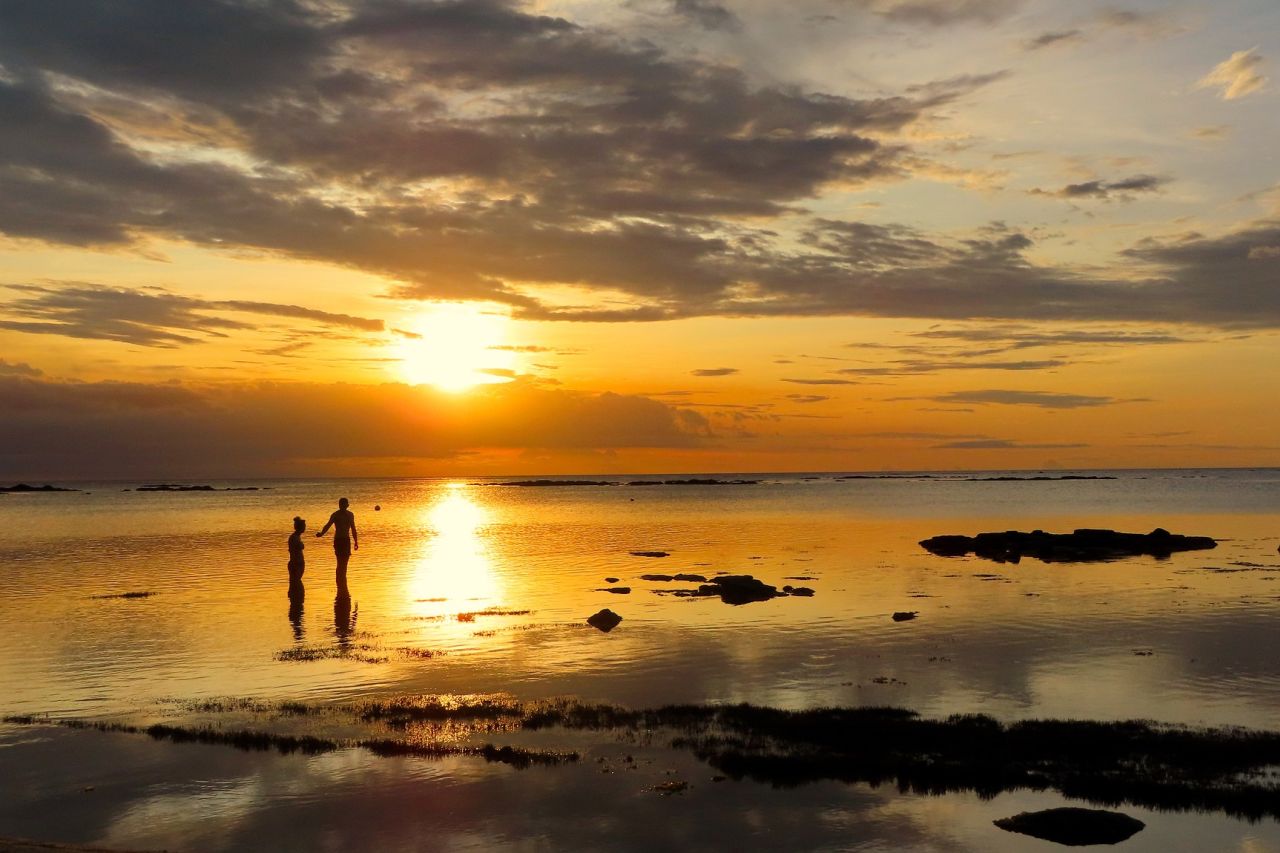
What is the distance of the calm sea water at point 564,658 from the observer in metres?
15.0

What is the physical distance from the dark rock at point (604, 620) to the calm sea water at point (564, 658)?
0.48 meters

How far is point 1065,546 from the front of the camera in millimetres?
66562

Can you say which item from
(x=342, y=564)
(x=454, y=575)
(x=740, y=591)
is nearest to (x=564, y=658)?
(x=740, y=591)

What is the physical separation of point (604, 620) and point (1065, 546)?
140 ft

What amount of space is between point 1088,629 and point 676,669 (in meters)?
15.5

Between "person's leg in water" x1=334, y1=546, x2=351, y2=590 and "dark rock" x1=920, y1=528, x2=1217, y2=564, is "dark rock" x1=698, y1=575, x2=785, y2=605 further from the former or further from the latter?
"dark rock" x1=920, y1=528, x2=1217, y2=564

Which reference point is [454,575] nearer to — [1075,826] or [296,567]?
[296,567]

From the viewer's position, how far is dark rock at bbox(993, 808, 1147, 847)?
1407 cm

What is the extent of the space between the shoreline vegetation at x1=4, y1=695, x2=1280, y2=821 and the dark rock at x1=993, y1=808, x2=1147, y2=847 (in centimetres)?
123

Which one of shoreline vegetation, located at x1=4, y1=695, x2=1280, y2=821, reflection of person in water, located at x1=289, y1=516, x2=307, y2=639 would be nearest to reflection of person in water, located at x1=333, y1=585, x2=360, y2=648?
reflection of person in water, located at x1=289, y1=516, x2=307, y2=639

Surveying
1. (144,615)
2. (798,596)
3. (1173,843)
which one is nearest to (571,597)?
(798,596)

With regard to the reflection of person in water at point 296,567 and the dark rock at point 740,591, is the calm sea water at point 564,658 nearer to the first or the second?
the reflection of person in water at point 296,567

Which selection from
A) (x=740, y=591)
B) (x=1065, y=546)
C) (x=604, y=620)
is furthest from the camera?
(x=1065, y=546)

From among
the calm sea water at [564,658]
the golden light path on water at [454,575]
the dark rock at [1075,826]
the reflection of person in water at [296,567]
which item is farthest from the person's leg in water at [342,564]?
the dark rock at [1075,826]
